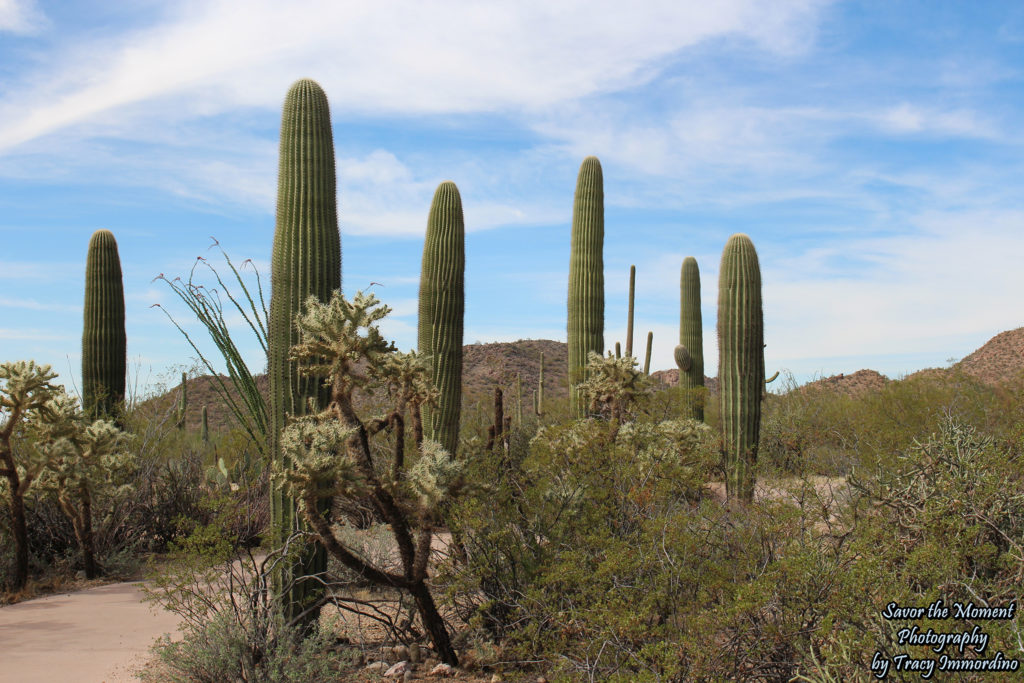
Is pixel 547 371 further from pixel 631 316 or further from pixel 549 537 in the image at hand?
pixel 549 537

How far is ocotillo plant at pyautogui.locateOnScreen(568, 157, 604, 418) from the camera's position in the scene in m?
15.5

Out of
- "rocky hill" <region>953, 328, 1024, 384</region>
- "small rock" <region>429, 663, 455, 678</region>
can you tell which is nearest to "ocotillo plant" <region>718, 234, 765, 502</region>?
"small rock" <region>429, 663, 455, 678</region>

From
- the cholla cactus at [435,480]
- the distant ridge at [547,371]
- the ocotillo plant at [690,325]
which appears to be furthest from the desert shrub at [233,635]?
the distant ridge at [547,371]

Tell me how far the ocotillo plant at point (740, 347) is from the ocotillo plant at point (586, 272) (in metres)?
2.27

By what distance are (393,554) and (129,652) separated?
275 centimetres

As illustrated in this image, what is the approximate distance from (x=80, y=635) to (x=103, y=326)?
315 inches

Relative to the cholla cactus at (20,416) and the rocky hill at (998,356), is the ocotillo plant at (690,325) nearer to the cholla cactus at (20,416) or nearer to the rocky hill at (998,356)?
the cholla cactus at (20,416)

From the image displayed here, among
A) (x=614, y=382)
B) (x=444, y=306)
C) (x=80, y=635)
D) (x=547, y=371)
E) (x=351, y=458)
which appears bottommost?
(x=80, y=635)

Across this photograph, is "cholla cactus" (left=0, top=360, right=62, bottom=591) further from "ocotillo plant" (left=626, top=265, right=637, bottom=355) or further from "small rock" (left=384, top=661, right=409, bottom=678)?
"ocotillo plant" (left=626, top=265, right=637, bottom=355)

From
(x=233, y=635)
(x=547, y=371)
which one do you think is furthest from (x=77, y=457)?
(x=547, y=371)

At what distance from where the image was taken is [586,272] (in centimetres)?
1582

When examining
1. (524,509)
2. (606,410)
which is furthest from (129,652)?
(606,410)

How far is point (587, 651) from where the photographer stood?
5.38m

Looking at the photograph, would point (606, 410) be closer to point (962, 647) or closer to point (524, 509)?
point (524, 509)
